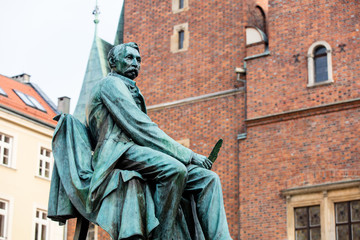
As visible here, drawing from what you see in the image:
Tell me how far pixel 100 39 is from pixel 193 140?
5589mm

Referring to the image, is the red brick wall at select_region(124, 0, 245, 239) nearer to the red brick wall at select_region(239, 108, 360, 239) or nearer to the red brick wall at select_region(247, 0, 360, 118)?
the red brick wall at select_region(239, 108, 360, 239)

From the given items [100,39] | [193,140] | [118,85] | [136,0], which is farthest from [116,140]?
[100,39]

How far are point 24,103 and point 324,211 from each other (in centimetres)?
898

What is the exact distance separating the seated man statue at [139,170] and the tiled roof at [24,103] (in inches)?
622

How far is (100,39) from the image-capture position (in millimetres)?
23594

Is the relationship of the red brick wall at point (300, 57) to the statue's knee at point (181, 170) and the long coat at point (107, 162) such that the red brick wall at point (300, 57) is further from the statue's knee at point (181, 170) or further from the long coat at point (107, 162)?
the statue's knee at point (181, 170)

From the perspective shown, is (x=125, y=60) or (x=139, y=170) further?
(x=125, y=60)

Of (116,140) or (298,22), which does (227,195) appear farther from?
(116,140)

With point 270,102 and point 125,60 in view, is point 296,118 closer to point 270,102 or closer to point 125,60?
point 270,102

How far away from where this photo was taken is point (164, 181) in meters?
4.91

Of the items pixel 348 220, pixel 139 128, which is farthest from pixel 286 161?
pixel 139 128

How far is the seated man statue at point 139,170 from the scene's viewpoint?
16.0ft

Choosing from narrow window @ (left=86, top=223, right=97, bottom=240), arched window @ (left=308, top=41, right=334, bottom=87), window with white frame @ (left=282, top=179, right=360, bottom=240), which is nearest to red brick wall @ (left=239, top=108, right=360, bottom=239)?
window with white frame @ (left=282, top=179, right=360, bottom=240)

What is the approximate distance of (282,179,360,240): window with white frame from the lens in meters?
17.0
